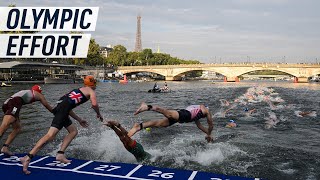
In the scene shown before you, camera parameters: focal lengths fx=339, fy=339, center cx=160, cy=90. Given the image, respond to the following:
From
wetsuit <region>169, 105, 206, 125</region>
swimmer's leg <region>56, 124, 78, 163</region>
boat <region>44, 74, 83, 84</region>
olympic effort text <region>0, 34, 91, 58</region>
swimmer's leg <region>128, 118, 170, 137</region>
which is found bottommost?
boat <region>44, 74, 83, 84</region>

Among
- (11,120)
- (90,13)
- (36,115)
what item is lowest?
(36,115)

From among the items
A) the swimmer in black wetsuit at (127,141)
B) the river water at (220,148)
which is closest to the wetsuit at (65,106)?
the swimmer in black wetsuit at (127,141)

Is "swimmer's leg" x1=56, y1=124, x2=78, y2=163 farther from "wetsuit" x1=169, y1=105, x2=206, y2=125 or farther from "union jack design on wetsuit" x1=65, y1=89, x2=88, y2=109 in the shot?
"wetsuit" x1=169, y1=105, x2=206, y2=125

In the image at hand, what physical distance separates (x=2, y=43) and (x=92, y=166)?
8504 cm

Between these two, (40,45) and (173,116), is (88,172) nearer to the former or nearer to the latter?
(173,116)

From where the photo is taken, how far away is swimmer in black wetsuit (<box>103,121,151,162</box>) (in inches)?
388

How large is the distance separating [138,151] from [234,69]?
124726 millimetres

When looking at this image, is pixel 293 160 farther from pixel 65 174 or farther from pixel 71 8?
pixel 71 8

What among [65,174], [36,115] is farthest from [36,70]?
[65,174]

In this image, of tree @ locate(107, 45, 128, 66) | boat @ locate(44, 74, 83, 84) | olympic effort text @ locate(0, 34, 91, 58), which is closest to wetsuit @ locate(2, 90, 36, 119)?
olympic effort text @ locate(0, 34, 91, 58)

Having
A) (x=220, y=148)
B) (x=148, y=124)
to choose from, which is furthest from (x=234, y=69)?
(x=148, y=124)

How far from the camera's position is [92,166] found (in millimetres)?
9359

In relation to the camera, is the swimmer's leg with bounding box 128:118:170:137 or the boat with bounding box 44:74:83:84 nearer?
the swimmer's leg with bounding box 128:118:170:137

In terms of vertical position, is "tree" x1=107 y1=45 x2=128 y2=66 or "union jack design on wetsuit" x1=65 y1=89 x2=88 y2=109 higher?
"tree" x1=107 y1=45 x2=128 y2=66
